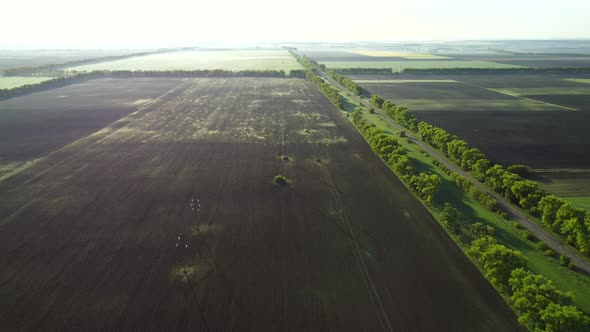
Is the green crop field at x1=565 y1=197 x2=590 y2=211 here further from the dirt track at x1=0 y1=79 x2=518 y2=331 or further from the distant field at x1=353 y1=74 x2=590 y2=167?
the dirt track at x1=0 y1=79 x2=518 y2=331

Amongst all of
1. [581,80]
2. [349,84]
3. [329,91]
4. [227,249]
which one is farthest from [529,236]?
[581,80]

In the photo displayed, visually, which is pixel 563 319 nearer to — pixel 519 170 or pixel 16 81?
pixel 519 170

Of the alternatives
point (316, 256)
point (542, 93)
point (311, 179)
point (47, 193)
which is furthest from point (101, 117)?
point (542, 93)

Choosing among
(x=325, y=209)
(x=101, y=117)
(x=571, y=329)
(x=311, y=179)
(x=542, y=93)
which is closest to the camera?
(x=571, y=329)

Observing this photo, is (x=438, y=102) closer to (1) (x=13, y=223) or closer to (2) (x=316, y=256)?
(2) (x=316, y=256)

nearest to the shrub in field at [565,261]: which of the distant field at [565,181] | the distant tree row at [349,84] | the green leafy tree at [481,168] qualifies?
the distant field at [565,181]

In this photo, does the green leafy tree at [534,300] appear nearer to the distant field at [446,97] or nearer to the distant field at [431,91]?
the distant field at [446,97]

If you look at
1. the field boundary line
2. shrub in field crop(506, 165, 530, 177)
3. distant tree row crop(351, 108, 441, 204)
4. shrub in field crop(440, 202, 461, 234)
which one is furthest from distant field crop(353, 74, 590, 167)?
the field boundary line

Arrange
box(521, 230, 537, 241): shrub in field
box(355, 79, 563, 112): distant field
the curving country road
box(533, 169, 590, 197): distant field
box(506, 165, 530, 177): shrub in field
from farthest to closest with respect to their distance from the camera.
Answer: box(355, 79, 563, 112): distant field → box(506, 165, 530, 177): shrub in field → box(533, 169, 590, 197): distant field → box(521, 230, 537, 241): shrub in field → the curving country road
